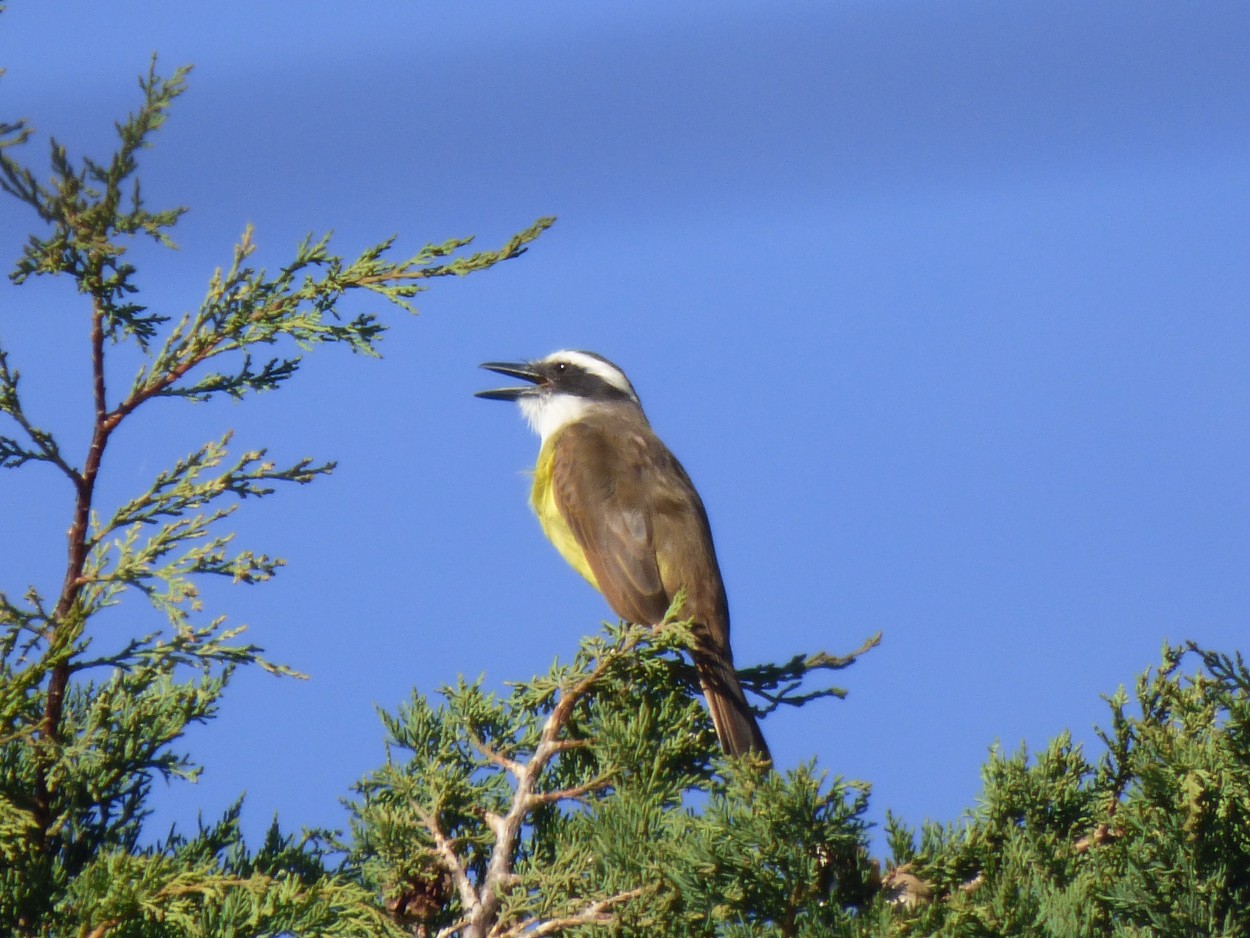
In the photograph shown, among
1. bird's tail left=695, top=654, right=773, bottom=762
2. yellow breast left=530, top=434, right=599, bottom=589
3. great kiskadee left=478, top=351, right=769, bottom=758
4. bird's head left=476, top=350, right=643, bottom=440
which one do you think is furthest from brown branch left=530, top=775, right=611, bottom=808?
bird's head left=476, top=350, right=643, bottom=440

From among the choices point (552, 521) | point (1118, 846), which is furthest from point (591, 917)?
point (552, 521)

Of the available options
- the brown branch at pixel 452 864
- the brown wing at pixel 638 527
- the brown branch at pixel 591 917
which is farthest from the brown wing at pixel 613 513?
the brown branch at pixel 591 917

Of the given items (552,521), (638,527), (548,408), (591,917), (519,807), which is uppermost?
(548,408)

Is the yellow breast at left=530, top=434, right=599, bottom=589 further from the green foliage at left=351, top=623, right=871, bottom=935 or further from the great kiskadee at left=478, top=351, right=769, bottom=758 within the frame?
the green foliage at left=351, top=623, right=871, bottom=935

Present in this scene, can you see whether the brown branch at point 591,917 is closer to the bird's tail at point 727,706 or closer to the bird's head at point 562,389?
the bird's tail at point 727,706

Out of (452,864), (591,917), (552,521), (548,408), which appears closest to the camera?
(591,917)

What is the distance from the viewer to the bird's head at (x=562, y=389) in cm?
737

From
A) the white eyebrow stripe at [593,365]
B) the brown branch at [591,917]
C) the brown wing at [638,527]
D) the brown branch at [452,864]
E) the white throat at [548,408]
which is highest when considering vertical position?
the white eyebrow stripe at [593,365]

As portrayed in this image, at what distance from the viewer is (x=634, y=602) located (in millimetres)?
5625

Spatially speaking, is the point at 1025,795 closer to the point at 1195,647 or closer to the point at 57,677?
the point at 1195,647

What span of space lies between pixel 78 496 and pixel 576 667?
1433 mm

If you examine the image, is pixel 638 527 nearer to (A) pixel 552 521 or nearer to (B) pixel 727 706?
(A) pixel 552 521

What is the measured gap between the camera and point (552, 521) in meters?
6.30

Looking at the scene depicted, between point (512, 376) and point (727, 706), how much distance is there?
349 centimetres
